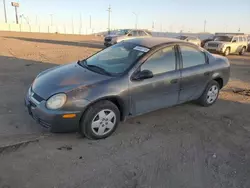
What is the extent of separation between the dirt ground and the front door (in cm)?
46

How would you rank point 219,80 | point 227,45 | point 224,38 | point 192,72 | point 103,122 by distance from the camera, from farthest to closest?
point 224,38, point 227,45, point 219,80, point 192,72, point 103,122

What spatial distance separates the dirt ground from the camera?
10.5ft

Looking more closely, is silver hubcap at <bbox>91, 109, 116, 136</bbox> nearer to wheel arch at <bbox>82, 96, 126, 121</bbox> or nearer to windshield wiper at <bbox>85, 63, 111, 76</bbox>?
wheel arch at <bbox>82, 96, 126, 121</bbox>

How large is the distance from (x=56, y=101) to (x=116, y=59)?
1.55 metres

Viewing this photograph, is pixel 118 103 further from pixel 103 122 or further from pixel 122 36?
pixel 122 36

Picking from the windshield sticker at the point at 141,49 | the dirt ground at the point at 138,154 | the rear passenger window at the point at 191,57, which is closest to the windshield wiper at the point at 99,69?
the windshield sticker at the point at 141,49

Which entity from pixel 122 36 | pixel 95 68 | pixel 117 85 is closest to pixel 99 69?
pixel 95 68

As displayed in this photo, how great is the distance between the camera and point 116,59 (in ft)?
16.0

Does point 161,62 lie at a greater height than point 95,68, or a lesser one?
greater

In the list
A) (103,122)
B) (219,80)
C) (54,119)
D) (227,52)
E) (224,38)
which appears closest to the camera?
(54,119)

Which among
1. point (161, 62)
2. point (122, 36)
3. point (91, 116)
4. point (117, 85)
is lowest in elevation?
point (122, 36)

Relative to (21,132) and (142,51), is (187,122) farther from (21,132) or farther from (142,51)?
(21,132)

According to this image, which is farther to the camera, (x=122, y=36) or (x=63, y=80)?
(x=122, y=36)

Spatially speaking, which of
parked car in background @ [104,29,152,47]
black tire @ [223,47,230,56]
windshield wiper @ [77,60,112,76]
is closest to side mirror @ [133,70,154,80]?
windshield wiper @ [77,60,112,76]
